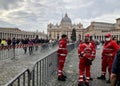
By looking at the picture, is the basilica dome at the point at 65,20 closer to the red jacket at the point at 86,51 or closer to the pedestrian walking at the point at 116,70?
the red jacket at the point at 86,51

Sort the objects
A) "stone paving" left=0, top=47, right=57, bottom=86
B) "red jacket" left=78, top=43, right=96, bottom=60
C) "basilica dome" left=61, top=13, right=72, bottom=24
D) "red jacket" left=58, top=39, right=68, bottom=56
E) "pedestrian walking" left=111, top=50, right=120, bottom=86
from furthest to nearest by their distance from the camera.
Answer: "basilica dome" left=61, top=13, right=72, bottom=24 < "stone paving" left=0, top=47, right=57, bottom=86 < "red jacket" left=58, top=39, right=68, bottom=56 < "red jacket" left=78, top=43, right=96, bottom=60 < "pedestrian walking" left=111, top=50, right=120, bottom=86

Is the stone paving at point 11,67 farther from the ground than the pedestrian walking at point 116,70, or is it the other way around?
the pedestrian walking at point 116,70

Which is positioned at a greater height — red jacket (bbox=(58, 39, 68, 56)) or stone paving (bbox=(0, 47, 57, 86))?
red jacket (bbox=(58, 39, 68, 56))

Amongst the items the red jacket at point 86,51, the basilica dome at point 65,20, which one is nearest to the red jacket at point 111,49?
the red jacket at point 86,51

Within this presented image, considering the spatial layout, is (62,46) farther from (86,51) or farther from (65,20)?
(65,20)

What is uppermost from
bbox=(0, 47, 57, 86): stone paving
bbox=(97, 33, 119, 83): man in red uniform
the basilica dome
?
the basilica dome

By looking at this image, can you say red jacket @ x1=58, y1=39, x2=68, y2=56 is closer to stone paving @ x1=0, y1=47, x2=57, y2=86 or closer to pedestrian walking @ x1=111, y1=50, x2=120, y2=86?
stone paving @ x1=0, y1=47, x2=57, y2=86

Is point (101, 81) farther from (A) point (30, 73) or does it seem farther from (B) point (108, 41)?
(A) point (30, 73)

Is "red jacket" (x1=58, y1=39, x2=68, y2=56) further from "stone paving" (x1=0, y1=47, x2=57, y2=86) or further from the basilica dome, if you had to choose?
the basilica dome

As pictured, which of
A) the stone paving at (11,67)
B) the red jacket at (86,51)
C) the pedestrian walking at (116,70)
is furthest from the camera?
the stone paving at (11,67)

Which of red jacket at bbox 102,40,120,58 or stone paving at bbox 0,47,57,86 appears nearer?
red jacket at bbox 102,40,120,58

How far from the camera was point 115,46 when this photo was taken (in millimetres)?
10445

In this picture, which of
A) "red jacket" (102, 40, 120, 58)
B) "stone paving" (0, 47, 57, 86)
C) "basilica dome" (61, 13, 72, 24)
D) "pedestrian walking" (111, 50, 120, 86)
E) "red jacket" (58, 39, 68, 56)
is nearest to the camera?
"pedestrian walking" (111, 50, 120, 86)

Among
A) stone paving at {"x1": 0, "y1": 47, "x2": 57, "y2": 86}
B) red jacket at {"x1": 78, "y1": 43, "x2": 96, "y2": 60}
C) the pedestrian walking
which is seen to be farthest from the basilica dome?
the pedestrian walking
